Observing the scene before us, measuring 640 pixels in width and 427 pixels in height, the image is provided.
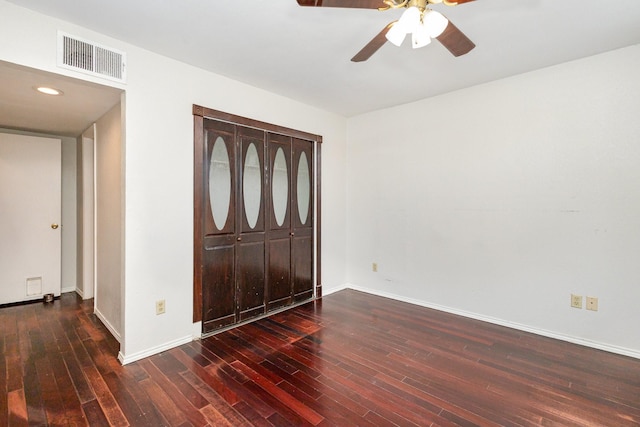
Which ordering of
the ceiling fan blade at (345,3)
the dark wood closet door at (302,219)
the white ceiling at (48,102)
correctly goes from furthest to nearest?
the dark wood closet door at (302,219)
the white ceiling at (48,102)
the ceiling fan blade at (345,3)

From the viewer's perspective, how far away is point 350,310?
11.7 feet

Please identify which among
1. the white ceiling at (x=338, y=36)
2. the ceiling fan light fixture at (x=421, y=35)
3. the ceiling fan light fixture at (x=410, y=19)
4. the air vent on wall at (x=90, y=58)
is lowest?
the ceiling fan light fixture at (x=421, y=35)

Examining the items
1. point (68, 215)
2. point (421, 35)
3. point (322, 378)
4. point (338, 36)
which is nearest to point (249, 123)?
point (338, 36)

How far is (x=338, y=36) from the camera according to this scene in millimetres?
2281

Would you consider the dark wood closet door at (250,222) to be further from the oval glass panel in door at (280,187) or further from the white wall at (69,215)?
the white wall at (69,215)

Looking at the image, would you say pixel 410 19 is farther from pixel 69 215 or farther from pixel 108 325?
pixel 69 215

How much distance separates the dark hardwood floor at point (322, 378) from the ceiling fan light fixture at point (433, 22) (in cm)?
217

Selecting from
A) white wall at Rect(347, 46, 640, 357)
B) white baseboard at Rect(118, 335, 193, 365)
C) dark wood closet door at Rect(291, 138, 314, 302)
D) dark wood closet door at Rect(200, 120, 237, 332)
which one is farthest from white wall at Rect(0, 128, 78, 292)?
white wall at Rect(347, 46, 640, 357)

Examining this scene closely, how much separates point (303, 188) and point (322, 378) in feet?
7.52

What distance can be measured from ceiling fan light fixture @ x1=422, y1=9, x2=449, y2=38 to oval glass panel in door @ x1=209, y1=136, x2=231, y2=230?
6.93 ft

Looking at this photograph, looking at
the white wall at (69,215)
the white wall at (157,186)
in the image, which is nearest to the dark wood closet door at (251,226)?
the white wall at (157,186)

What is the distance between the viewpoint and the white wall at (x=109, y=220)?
→ 275 centimetres

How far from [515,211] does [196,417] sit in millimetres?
3215

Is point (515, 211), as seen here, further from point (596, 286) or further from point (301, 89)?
point (301, 89)
